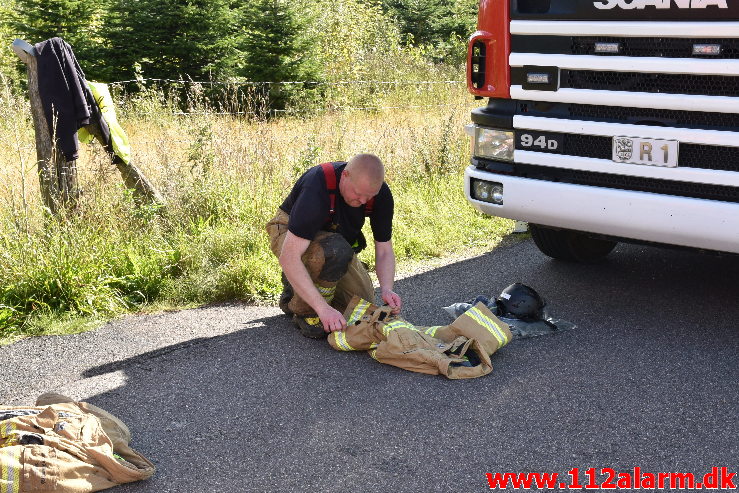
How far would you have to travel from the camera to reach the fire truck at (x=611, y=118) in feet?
14.3

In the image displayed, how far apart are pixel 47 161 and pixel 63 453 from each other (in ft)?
11.2

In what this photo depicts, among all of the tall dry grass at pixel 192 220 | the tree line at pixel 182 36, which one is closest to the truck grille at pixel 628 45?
the tall dry grass at pixel 192 220

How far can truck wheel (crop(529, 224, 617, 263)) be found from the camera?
6008mm

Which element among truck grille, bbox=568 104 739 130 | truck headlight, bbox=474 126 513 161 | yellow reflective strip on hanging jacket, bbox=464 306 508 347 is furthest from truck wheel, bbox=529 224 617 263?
yellow reflective strip on hanging jacket, bbox=464 306 508 347

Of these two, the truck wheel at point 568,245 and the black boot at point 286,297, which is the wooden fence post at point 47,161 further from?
the truck wheel at point 568,245

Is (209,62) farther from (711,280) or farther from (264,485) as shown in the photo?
(264,485)

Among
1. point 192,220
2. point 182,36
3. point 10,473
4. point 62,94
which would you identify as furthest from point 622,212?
Result: point 182,36

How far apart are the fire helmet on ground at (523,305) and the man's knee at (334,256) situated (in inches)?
39.5

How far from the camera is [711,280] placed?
580cm

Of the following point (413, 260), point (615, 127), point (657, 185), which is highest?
point (615, 127)

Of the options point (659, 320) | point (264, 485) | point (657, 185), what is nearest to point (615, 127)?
point (657, 185)

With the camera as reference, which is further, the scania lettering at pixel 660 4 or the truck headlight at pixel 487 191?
the truck headlight at pixel 487 191

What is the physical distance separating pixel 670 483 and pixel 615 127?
211 centimetres

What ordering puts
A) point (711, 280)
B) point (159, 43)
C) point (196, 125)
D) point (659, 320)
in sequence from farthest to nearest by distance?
point (159, 43)
point (196, 125)
point (711, 280)
point (659, 320)
